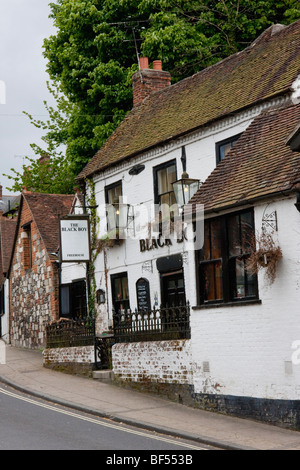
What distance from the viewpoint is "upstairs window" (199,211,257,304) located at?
14109 millimetres

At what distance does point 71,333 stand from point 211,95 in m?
7.94

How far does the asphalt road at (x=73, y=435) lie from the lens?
Result: 1070 centimetres

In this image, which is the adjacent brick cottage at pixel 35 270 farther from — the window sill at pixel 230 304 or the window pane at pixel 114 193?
the window sill at pixel 230 304

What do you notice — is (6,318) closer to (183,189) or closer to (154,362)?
(183,189)

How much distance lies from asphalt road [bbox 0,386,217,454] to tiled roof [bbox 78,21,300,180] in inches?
333

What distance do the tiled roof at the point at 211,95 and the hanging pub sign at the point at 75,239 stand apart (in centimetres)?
198

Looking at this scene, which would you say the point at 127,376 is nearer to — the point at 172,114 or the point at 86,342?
the point at 86,342

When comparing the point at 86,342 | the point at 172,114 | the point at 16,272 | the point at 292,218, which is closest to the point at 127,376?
the point at 86,342

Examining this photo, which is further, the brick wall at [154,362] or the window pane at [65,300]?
the window pane at [65,300]

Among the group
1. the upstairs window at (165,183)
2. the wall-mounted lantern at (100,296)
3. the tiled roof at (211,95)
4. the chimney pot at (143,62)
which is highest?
the chimney pot at (143,62)

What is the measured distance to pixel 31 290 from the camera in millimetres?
28078

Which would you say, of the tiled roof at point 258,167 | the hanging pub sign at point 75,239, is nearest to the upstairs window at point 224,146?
the tiled roof at point 258,167

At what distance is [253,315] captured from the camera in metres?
13.7
